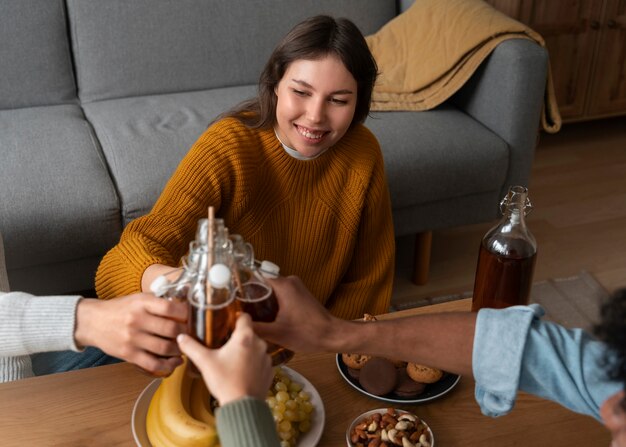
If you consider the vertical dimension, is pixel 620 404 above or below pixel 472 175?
above

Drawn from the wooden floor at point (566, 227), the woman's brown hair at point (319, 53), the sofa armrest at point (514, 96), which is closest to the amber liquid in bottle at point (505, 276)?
the woman's brown hair at point (319, 53)

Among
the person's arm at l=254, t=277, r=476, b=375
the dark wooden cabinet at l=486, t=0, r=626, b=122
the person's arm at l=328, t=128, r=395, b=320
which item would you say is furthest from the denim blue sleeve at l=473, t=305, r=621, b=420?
the dark wooden cabinet at l=486, t=0, r=626, b=122

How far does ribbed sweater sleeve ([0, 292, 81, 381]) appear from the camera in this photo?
1072 millimetres

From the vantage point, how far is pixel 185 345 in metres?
0.82

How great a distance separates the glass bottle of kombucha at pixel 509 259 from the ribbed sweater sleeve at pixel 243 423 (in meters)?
0.70

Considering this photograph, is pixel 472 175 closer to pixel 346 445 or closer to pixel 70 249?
pixel 70 249

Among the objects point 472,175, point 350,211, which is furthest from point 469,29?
point 350,211

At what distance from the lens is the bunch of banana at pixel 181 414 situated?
3.37 ft

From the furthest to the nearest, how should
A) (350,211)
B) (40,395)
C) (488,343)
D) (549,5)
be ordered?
(549,5)
(350,211)
(40,395)
(488,343)

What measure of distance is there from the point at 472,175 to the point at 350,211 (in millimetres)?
829

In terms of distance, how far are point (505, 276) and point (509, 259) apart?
0.03 metres

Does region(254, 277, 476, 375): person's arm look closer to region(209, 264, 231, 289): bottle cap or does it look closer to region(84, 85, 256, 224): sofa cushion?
region(209, 264, 231, 289): bottle cap

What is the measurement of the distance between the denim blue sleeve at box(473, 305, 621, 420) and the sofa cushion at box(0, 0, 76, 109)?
6.24ft

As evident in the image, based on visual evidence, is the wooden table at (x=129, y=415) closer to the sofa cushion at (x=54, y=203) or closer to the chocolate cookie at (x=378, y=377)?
the chocolate cookie at (x=378, y=377)
